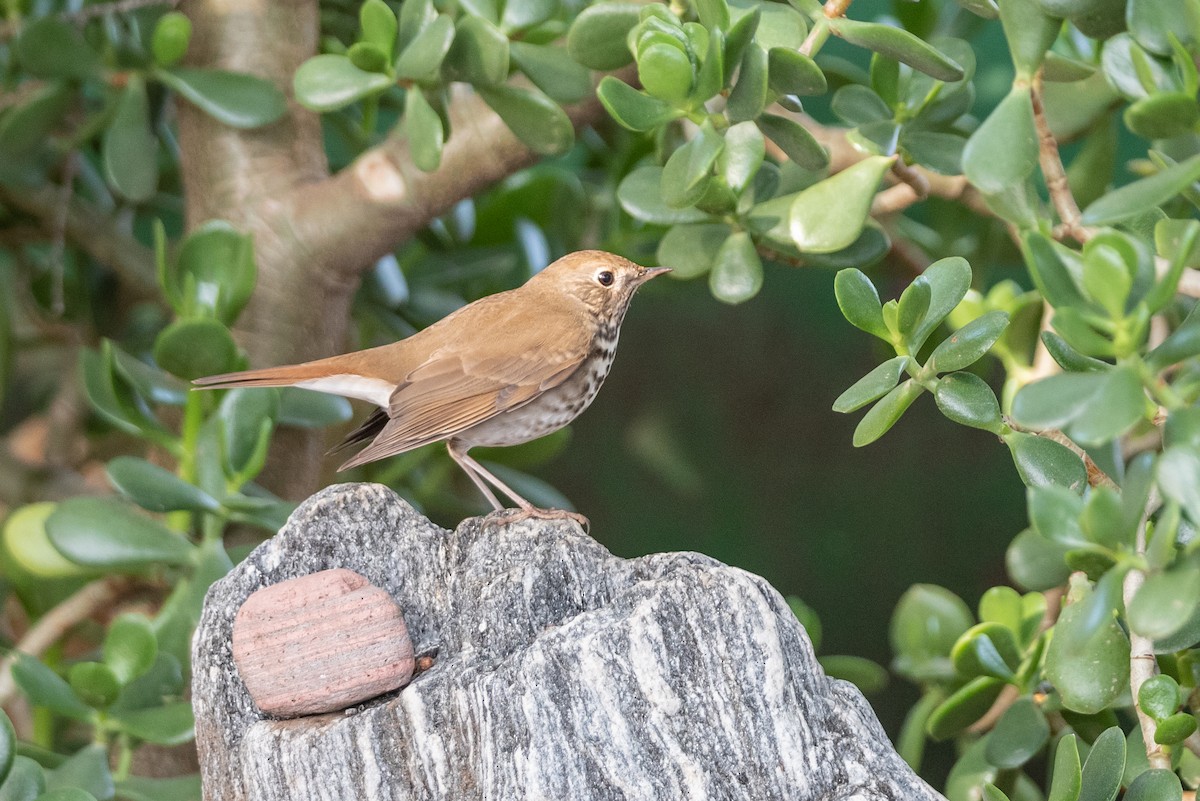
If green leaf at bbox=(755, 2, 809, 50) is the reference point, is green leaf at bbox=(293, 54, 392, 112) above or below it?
below

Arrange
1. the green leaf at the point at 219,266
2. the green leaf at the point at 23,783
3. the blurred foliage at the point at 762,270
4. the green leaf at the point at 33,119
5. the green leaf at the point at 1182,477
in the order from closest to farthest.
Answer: the green leaf at the point at 1182,477 < the blurred foliage at the point at 762,270 < the green leaf at the point at 23,783 < the green leaf at the point at 219,266 < the green leaf at the point at 33,119

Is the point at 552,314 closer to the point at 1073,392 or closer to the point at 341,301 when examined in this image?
the point at 341,301

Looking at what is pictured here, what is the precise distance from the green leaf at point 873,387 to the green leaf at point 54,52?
0.95 m

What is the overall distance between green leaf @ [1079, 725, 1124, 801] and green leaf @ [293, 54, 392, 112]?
763 millimetres

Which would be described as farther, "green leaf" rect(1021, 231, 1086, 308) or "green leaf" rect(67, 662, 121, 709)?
"green leaf" rect(67, 662, 121, 709)

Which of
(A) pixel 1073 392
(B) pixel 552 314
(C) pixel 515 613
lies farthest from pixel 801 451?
(A) pixel 1073 392

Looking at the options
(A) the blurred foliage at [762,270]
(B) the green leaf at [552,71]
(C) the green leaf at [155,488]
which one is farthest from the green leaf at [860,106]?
(C) the green leaf at [155,488]

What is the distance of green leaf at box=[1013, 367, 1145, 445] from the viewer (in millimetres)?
541

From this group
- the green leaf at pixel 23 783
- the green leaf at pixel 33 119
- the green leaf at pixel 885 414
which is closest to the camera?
the green leaf at pixel 885 414

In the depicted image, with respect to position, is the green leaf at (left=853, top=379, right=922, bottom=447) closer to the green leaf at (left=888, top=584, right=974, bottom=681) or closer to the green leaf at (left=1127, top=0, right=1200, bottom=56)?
the green leaf at (left=1127, top=0, right=1200, bottom=56)

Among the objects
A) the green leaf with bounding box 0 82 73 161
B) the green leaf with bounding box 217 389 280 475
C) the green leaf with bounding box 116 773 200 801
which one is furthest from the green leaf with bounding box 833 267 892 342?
the green leaf with bounding box 0 82 73 161

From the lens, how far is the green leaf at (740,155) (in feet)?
2.79

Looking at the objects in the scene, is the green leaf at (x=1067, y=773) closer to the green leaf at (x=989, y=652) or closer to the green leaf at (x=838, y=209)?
the green leaf at (x=989, y=652)

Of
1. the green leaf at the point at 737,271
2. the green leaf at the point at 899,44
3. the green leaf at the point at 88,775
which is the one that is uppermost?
the green leaf at the point at 899,44
